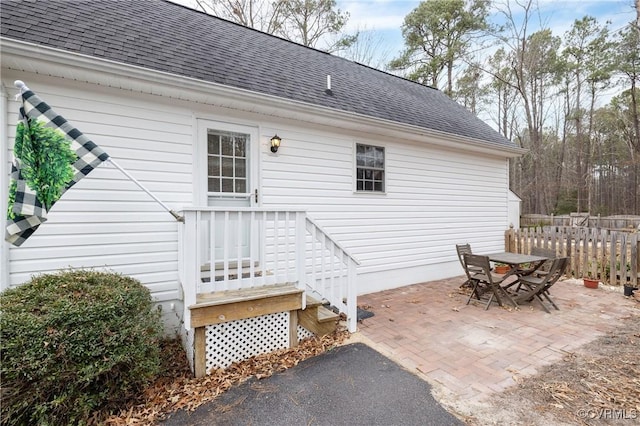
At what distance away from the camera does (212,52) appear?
5004 millimetres

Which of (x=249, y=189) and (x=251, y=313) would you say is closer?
(x=251, y=313)

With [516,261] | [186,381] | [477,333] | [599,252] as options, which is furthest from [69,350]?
[599,252]

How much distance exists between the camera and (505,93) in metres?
20.5

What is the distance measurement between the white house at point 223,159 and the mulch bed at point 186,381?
0.57 m

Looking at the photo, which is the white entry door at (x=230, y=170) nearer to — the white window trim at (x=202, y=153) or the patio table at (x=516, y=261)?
the white window trim at (x=202, y=153)

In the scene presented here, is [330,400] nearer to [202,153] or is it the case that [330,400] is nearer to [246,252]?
[246,252]

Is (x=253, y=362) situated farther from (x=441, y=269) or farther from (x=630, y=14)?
(x=630, y=14)

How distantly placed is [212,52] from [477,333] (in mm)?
5766

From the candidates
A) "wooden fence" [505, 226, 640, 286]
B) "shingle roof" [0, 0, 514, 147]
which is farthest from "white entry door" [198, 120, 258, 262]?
"wooden fence" [505, 226, 640, 286]

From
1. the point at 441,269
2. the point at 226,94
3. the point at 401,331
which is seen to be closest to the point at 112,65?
the point at 226,94

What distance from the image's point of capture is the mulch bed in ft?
8.14

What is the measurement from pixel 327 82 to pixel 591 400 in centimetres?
580

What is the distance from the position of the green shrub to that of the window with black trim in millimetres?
4236

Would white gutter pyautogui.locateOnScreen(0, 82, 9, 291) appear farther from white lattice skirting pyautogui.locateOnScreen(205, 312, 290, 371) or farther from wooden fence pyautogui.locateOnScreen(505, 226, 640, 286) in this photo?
wooden fence pyautogui.locateOnScreen(505, 226, 640, 286)
